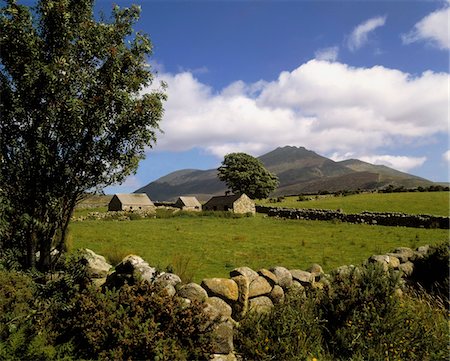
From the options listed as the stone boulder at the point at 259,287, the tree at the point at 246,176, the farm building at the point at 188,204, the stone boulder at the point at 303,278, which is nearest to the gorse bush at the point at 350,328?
the stone boulder at the point at 259,287

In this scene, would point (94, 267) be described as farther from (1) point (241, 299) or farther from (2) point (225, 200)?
(2) point (225, 200)

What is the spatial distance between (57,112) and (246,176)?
240 feet

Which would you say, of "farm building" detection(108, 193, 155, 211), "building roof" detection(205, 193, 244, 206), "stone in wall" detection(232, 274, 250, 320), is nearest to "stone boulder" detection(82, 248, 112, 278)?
"stone in wall" detection(232, 274, 250, 320)

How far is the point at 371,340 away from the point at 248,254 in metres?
11.4

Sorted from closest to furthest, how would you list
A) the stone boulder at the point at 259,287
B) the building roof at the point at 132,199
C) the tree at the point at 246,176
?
the stone boulder at the point at 259,287, the building roof at the point at 132,199, the tree at the point at 246,176

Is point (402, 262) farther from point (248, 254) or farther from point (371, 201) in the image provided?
point (371, 201)

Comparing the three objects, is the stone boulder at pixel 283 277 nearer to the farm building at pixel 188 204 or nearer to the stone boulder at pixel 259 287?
the stone boulder at pixel 259 287

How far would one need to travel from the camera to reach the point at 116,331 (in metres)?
7.01

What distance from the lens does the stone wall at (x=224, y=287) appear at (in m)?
7.93

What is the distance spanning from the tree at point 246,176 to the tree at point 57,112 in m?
71.6

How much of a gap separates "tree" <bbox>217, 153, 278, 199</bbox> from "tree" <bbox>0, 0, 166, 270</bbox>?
7159 centimetres

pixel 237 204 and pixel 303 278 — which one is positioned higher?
pixel 237 204

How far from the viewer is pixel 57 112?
9.68m

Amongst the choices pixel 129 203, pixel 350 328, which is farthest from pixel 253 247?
pixel 129 203
